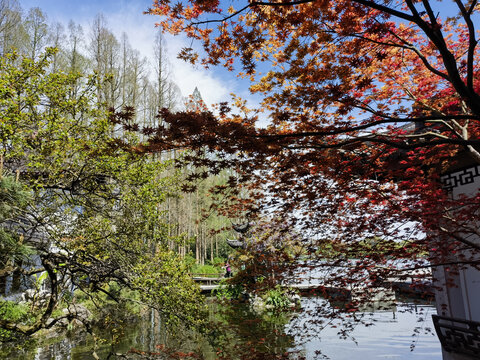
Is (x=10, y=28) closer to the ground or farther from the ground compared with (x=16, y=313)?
farther from the ground

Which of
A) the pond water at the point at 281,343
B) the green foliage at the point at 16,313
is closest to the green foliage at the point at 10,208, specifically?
the pond water at the point at 281,343

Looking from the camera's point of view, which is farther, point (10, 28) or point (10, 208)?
point (10, 28)

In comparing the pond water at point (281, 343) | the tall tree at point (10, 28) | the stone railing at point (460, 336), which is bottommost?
the pond water at point (281, 343)

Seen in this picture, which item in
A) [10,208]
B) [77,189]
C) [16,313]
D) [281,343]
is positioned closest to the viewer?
[10,208]

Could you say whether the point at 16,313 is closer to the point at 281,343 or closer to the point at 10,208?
the point at 10,208

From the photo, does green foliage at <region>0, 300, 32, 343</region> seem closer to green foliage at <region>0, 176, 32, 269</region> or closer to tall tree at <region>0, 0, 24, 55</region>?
green foliage at <region>0, 176, 32, 269</region>

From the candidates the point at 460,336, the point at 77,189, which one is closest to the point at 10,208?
the point at 77,189

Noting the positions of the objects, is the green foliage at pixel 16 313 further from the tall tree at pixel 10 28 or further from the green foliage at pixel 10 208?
the tall tree at pixel 10 28

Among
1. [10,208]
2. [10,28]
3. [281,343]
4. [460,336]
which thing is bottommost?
[281,343]

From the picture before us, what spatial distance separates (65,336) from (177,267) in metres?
7.43

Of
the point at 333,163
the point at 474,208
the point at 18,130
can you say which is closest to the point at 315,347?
the point at 474,208

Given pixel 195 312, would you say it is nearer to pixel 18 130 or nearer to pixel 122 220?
pixel 122 220

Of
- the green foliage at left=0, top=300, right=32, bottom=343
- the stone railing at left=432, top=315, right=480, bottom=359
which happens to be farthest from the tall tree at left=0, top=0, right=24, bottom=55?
the stone railing at left=432, top=315, right=480, bottom=359

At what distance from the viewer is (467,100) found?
8.64 ft
